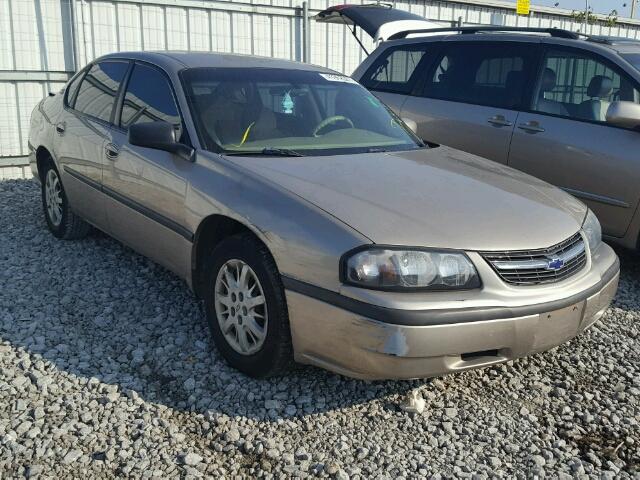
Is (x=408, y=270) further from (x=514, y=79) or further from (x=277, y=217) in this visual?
(x=514, y=79)

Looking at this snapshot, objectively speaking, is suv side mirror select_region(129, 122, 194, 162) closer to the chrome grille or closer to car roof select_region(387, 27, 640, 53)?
the chrome grille

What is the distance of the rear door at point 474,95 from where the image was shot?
5414 millimetres

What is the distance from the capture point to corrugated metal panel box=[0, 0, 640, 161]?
786 cm

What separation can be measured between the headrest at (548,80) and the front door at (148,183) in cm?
298

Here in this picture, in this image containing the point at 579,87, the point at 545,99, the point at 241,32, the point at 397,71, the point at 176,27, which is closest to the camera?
the point at 579,87

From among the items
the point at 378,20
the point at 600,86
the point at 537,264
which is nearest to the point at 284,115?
the point at 537,264

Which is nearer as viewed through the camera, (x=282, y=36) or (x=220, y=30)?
(x=220, y=30)

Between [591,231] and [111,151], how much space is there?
9.65ft

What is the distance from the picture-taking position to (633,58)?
16.5 feet

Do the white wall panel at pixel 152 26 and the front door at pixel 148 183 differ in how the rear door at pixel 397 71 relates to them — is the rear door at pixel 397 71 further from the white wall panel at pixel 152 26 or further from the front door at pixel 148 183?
the white wall panel at pixel 152 26

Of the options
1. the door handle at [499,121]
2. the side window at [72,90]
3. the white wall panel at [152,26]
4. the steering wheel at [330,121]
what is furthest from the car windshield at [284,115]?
the white wall panel at [152,26]

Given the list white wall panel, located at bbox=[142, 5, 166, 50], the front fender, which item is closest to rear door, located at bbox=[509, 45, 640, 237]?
the front fender

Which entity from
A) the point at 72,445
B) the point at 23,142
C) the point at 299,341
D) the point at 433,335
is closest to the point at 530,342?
the point at 433,335

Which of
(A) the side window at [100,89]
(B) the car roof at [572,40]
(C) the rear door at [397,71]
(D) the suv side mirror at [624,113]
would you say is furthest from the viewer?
(C) the rear door at [397,71]
